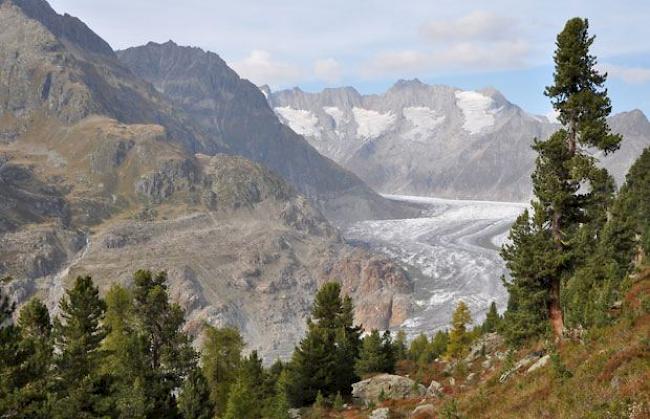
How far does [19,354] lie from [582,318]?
97.3 feet

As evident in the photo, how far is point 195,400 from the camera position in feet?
134

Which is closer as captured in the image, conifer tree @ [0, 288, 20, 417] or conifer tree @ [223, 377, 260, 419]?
conifer tree @ [0, 288, 20, 417]

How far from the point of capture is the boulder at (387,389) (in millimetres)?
43219

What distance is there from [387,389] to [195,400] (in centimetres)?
1545

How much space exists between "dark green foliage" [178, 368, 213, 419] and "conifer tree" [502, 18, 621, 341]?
25.5 meters

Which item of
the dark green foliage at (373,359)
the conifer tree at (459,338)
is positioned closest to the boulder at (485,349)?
the conifer tree at (459,338)

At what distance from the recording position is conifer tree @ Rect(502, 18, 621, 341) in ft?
88.1

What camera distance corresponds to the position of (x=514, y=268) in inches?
1139

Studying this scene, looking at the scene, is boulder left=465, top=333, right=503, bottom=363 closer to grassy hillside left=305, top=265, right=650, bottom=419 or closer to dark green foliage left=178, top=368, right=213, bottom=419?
dark green foliage left=178, top=368, right=213, bottom=419

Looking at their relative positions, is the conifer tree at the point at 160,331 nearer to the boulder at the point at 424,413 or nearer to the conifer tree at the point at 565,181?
the boulder at the point at 424,413

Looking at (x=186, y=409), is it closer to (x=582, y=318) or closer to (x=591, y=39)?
(x=582, y=318)

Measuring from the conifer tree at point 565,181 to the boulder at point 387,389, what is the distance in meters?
17.5

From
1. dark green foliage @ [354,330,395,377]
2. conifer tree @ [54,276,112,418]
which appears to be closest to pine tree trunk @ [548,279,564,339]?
conifer tree @ [54,276,112,418]

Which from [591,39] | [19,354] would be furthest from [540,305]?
[19,354]
